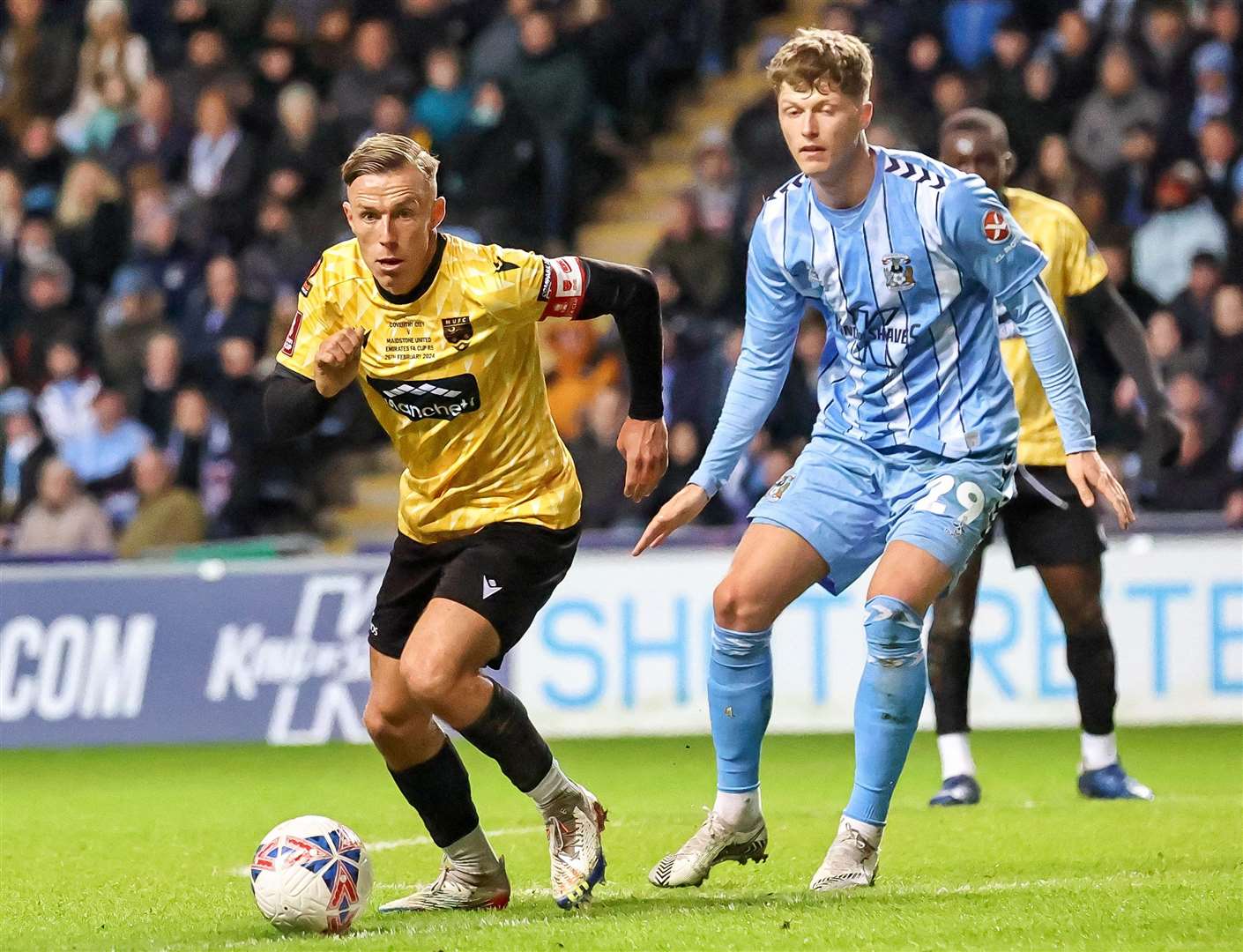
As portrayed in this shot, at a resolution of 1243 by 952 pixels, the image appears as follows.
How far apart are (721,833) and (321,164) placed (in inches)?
396

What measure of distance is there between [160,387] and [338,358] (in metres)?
9.09

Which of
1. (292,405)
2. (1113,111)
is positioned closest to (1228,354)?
(1113,111)

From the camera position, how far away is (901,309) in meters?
5.42

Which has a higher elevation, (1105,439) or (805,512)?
(805,512)

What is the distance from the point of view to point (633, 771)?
9289 mm

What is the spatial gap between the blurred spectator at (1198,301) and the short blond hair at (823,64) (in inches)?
280

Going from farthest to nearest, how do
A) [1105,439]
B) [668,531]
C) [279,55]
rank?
1. [279,55]
2. [1105,439]
3. [668,531]

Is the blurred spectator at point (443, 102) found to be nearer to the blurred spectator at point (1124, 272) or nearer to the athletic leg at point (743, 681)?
the blurred spectator at point (1124, 272)

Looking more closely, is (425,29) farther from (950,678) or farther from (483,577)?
(483,577)

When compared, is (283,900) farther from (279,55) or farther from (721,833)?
(279,55)

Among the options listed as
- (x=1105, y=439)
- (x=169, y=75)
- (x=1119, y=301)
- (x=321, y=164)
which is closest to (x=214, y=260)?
(x=321, y=164)

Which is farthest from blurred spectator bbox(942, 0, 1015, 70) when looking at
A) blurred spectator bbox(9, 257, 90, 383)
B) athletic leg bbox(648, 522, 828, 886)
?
athletic leg bbox(648, 522, 828, 886)

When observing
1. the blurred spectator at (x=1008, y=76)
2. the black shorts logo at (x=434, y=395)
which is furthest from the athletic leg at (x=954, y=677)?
the blurred spectator at (x=1008, y=76)

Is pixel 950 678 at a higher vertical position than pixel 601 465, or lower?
higher
